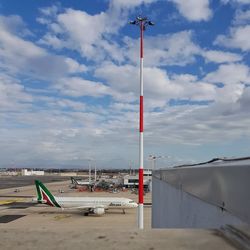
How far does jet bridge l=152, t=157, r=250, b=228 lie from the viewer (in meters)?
3.54

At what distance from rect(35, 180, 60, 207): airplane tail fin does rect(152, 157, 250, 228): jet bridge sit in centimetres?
4738

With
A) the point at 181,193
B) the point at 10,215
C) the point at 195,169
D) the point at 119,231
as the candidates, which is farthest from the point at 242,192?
the point at 10,215

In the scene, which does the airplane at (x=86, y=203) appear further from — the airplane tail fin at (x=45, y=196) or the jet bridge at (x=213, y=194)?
the jet bridge at (x=213, y=194)

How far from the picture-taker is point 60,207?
53594mm

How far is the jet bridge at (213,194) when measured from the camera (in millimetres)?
3543

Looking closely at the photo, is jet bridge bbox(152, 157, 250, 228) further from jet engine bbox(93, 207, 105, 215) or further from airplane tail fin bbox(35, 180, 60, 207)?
airplane tail fin bbox(35, 180, 60, 207)

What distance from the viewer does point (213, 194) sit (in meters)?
4.62

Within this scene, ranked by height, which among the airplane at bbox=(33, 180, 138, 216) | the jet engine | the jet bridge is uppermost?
the jet bridge

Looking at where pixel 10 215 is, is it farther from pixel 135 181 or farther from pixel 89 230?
pixel 135 181

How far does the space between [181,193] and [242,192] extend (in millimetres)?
3854

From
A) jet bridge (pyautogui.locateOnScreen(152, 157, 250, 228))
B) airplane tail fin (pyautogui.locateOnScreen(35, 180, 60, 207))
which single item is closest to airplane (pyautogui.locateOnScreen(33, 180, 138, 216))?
airplane tail fin (pyautogui.locateOnScreen(35, 180, 60, 207))

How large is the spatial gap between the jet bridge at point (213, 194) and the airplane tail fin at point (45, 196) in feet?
155

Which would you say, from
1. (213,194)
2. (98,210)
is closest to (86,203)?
(98,210)

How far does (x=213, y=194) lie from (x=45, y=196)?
5183 centimetres
